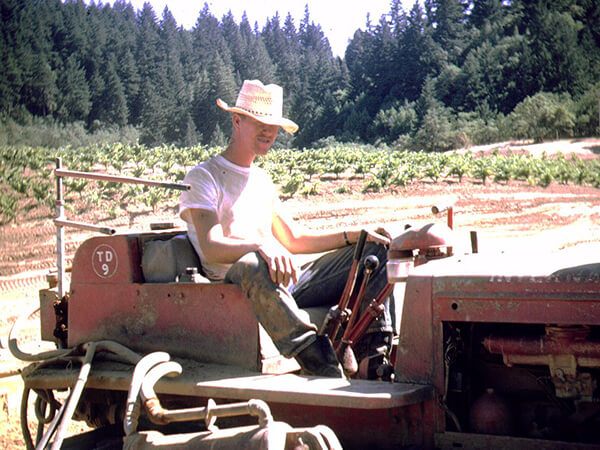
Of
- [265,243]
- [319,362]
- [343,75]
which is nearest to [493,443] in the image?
[319,362]

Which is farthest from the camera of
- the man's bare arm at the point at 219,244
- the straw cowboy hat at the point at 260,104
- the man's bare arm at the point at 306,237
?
the man's bare arm at the point at 306,237

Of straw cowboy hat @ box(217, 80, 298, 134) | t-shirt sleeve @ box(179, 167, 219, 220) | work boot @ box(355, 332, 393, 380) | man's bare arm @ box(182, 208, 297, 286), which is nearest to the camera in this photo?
man's bare arm @ box(182, 208, 297, 286)

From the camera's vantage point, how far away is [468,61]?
61219mm

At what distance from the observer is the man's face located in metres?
4.09

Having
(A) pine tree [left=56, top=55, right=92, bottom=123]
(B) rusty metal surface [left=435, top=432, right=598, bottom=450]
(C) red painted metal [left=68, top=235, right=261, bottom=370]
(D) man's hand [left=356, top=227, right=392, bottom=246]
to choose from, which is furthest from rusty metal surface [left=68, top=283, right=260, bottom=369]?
(A) pine tree [left=56, top=55, right=92, bottom=123]

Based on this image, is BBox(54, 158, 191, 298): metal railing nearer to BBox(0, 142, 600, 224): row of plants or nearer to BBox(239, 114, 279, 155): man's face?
BBox(239, 114, 279, 155): man's face

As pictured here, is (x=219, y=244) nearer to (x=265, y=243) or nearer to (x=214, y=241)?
(x=214, y=241)

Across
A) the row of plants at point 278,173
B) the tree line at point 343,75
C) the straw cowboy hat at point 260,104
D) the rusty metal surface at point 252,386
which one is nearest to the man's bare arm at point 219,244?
the rusty metal surface at point 252,386

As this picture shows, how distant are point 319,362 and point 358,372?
0.83 ft

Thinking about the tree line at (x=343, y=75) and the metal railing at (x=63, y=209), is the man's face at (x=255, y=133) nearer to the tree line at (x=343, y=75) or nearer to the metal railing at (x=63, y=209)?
the metal railing at (x=63, y=209)

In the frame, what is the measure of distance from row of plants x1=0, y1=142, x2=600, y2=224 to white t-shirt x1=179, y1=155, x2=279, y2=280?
1607 centimetres

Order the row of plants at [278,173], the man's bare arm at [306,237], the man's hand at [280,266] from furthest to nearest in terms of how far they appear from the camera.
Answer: the row of plants at [278,173], the man's bare arm at [306,237], the man's hand at [280,266]

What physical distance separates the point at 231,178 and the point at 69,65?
57.5 metres

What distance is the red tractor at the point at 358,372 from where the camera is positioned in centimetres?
280
